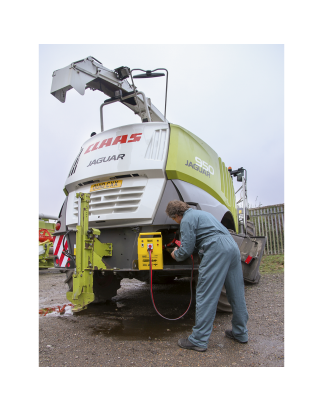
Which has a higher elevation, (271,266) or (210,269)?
(210,269)

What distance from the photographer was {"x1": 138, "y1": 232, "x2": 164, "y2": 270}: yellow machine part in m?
2.89

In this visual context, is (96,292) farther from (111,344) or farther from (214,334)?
(214,334)

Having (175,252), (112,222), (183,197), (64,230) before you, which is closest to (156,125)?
(183,197)

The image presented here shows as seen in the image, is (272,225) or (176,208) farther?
(272,225)

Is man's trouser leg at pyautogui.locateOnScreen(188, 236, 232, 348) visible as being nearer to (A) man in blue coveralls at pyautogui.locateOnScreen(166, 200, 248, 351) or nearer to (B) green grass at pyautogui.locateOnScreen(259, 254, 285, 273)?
(A) man in blue coveralls at pyautogui.locateOnScreen(166, 200, 248, 351)

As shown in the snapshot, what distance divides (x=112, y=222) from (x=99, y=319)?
1504mm

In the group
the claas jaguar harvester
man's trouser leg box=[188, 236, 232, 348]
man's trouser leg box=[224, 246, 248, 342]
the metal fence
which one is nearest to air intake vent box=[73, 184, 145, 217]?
the claas jaguar harvester

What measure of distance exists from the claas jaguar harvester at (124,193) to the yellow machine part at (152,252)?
10mm

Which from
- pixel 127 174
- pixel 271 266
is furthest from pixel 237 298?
pixel 271 266

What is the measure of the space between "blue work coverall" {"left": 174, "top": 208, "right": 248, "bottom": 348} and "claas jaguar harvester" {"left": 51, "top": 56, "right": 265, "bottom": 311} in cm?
30

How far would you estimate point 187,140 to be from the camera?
3484mm

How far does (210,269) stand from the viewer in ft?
8.78

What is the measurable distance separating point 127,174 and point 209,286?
1.53 meters

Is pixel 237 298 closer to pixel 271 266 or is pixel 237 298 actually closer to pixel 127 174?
pixel 127 174
